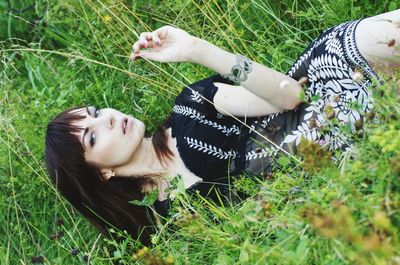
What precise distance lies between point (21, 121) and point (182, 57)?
45.4 inches

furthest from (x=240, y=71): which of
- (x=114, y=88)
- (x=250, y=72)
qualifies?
(x=114, y=88)

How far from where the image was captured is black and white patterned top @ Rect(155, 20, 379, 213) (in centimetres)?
236

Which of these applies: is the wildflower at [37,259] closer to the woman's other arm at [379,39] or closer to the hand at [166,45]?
the hand at [166,45]

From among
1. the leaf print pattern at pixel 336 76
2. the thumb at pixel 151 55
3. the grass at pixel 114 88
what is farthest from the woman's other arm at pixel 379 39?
the thumb at pixel 151 55

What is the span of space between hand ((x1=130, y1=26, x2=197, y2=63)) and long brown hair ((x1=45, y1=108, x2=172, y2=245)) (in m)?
Result: 0.44

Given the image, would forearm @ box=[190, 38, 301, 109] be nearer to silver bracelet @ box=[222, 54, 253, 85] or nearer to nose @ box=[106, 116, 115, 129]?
silver bracelet @ box=[222, 54, 253, 85]

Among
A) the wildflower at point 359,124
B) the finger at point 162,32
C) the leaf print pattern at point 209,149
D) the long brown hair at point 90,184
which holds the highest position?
the wildflower at point 359,124

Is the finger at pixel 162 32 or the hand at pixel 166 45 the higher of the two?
the finger at pixel 162 32

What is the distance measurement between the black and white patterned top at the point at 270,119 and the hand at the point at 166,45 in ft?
0.84

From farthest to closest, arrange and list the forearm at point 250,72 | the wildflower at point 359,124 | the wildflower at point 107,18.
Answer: the wildflower at point 107,18, the forearm at point 250,72, the wildflower at point 359,124

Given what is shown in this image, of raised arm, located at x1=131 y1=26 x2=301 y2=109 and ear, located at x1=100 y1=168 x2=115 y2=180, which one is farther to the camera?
ear, located at x1=100 y1=168 x2=115 y2=180

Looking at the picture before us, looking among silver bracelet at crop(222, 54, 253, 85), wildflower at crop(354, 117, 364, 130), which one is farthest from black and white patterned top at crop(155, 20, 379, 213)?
wildflower at crop(354, 117, 364, 130)

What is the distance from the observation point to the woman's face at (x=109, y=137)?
270cm

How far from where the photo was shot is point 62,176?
112 inches
